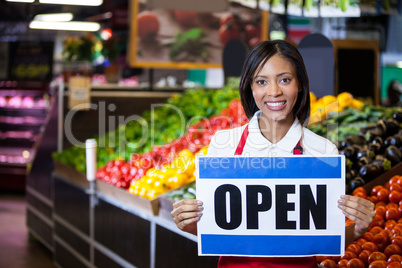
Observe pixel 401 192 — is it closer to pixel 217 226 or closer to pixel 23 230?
pixel 217 226

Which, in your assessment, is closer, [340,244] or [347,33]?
[340,244]

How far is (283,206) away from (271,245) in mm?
142

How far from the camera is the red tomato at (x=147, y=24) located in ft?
18.6

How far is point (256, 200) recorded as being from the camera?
1730mm

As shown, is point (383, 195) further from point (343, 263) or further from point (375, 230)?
point (343, 263)

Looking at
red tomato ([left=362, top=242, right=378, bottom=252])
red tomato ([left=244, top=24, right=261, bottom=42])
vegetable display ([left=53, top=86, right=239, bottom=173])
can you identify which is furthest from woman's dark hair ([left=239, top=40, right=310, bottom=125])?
red tomato ([left=244, top=24, right=261, bottom=42])

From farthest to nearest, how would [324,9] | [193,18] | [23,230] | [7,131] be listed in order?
[7,131] < [23,230] < [193,18] < [324,9]

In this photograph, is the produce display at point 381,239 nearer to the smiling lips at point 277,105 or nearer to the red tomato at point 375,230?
the red tomato at point 375,230

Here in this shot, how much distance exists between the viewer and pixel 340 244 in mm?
1700

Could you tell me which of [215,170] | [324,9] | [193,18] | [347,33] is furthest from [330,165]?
[347,33]

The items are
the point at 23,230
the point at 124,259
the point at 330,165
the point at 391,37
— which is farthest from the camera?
the point at 391,37

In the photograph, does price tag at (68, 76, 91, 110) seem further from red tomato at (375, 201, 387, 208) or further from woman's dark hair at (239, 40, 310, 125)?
woman's dark hair at (239, 40, 310, 125)

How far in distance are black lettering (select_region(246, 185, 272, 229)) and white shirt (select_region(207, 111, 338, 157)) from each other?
0.41 feet

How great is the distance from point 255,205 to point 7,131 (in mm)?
8274
